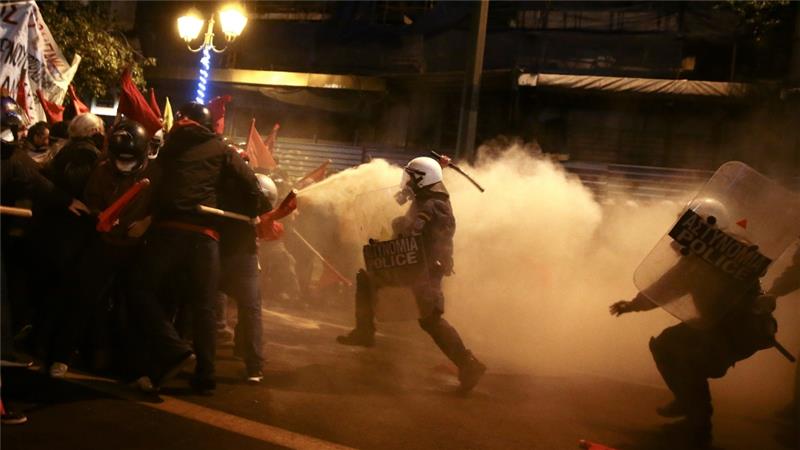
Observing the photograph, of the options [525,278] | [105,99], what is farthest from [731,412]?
[105,99]

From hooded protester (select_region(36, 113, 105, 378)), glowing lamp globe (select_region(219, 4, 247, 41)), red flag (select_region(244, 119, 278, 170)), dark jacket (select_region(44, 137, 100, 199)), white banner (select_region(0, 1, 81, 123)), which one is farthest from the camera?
glowing lamp globe (select_region(219, 4, 247, 41))

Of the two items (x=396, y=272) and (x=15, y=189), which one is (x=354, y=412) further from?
(x=15, y=189)

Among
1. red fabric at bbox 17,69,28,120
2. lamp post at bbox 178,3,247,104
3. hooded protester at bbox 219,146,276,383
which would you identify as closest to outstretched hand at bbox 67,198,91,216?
hooded protester at bbox 219,146,276,383

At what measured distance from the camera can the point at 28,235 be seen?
5602 millimetres

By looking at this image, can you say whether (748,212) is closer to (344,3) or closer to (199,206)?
(199,206)

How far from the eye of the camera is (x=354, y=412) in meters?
5.29

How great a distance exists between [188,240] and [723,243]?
11.3ft

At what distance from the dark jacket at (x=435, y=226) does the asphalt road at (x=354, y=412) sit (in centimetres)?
100

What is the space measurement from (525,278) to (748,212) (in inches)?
175

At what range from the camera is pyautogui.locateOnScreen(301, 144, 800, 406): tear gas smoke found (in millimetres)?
8914

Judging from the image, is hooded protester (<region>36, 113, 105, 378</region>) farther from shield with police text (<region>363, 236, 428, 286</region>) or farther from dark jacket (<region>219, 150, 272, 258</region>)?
shield with police text (<region>363, 236, 428, 286</region>)

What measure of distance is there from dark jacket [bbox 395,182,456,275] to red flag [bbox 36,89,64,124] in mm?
4160

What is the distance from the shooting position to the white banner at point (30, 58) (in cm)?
699

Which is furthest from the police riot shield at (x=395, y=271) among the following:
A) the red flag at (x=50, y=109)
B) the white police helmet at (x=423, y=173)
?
the red flag at (x=50, y=109)
